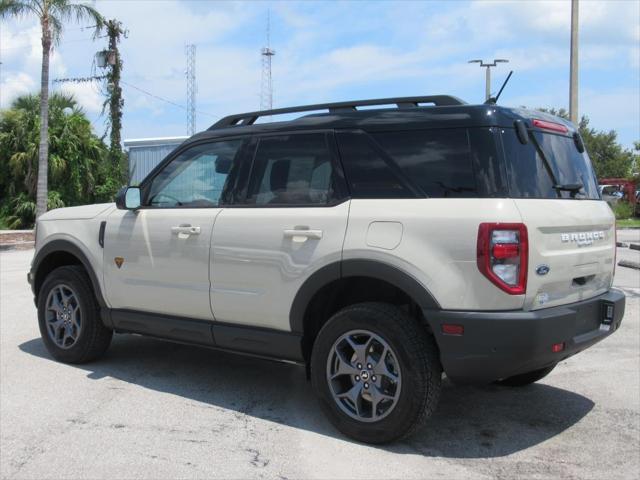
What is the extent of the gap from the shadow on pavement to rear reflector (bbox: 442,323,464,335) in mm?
776

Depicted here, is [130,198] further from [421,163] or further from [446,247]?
[446,247]

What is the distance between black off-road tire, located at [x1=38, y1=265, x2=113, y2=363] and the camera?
18.4 ft

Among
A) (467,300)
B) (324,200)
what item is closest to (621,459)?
(467,300)

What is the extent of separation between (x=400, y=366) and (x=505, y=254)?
2.93ft

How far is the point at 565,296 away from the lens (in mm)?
3863

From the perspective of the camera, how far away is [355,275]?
401 cm

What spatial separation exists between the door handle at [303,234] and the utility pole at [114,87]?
2375 cm

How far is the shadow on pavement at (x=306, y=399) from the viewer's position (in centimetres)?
411

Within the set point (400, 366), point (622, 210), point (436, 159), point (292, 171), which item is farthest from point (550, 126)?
point (622, 210)

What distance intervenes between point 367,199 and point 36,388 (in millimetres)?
3031

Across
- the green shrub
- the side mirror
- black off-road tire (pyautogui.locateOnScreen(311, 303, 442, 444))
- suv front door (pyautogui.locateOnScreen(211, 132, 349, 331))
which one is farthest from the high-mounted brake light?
the green shrub

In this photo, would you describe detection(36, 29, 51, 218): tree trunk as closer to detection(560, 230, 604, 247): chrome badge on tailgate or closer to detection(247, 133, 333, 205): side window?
detection(247, 133, 333, 205): side window

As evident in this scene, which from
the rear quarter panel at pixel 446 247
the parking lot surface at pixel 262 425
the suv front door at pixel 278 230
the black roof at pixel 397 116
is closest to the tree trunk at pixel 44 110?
the parking lot surface at pixel 262 425

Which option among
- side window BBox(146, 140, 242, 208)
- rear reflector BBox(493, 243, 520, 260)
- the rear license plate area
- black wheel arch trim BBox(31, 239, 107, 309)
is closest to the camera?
rear reflector BBox(493, 243, 520, 260)
